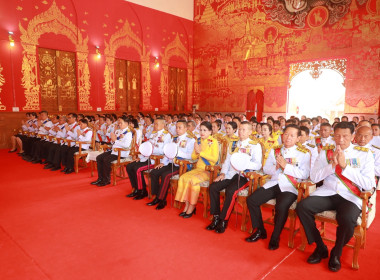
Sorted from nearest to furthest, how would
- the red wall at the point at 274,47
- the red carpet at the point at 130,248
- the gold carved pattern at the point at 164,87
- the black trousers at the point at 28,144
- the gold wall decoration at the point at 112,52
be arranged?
the red carpet at the point at 130,248
the black trousers at the point at 28,144
the red wall at the point at 274,47
the gold wall decoration at the point at 112,52
the gold carved pattern at the point at 164,87

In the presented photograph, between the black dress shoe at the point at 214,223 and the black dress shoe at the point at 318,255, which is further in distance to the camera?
the black dress shoe at the point at 214,223

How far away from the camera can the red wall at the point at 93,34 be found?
28.2 ft

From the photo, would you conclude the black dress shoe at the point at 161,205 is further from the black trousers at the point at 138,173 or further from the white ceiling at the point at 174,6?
the white ceiling at the point at 174,6

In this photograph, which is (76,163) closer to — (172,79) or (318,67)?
(172,79)

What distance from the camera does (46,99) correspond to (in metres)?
9.55

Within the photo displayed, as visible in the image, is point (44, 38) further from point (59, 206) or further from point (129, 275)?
point (129, 275)

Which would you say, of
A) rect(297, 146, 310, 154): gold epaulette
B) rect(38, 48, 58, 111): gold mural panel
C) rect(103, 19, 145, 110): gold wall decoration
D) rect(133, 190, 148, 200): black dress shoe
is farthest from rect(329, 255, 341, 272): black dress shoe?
rect(103, 19, 145, 110): gold wall decoration

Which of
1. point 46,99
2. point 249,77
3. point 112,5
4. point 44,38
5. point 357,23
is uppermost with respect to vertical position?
point 112,5

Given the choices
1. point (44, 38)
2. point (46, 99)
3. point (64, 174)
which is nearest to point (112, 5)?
point (44, 38)

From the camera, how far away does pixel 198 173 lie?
3600mm

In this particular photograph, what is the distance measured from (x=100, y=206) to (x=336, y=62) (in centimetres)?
999

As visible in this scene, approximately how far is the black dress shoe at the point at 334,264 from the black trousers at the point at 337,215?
4cm

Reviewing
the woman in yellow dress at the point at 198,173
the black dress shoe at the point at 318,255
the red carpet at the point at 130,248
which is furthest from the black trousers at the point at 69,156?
the black dress shoe at the point at 318,255

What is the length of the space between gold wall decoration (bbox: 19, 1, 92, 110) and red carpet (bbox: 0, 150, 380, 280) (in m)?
6.20
